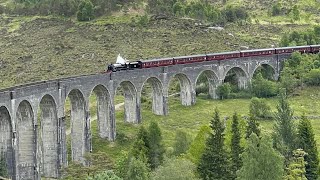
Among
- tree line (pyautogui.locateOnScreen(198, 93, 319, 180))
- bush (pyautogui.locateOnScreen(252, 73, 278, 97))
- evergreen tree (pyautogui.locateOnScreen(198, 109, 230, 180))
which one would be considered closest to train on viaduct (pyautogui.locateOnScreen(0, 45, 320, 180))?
bush (pyautogui.locateOnScreen(252, 73, 278, 97))

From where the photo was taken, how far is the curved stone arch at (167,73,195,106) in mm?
85188

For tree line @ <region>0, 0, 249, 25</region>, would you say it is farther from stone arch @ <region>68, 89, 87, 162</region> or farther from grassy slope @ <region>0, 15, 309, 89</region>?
stone arch @ <region>68, 89, 87, 162</region>

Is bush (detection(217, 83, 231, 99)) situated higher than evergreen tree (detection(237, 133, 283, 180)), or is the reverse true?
bush (detection(217, 83, 231, 99))

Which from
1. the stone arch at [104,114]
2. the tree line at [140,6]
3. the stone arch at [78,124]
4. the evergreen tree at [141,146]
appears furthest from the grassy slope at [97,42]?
the evergreen tree at [141,146]

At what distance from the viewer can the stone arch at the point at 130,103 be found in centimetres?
7594

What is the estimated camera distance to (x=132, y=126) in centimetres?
7556

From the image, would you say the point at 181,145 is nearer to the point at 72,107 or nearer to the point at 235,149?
the point at 235,149

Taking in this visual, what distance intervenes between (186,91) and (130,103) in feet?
38.7

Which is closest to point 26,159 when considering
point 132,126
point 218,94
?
point 132,126

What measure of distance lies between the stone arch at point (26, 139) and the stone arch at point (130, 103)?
1993 cm

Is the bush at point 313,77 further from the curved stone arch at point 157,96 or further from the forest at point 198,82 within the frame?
the curved stone arch at point 157,96

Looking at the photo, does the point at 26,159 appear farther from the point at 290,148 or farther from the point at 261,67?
the point at 261,67

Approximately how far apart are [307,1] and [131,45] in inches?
2157

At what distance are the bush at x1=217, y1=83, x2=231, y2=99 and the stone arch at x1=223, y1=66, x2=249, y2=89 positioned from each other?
377 centimetres
